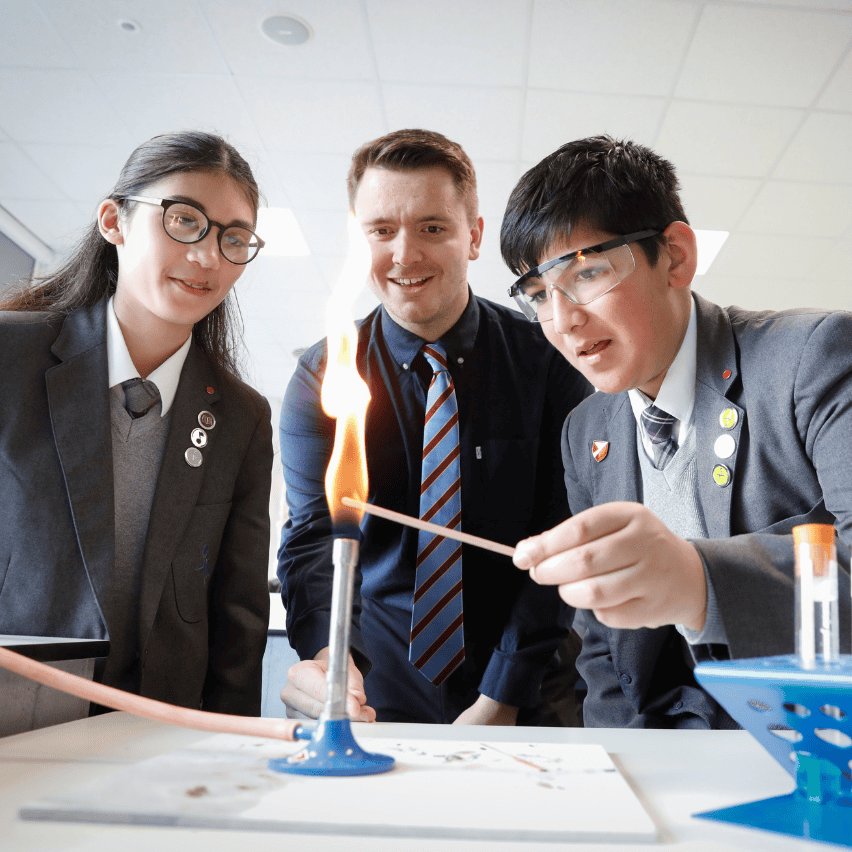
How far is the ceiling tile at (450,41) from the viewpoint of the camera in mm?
3664

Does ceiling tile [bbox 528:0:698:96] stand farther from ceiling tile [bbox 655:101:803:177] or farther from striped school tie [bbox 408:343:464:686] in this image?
striped school tie [bbox 408:343:464:686]

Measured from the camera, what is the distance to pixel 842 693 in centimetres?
62

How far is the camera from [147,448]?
70.8 inches

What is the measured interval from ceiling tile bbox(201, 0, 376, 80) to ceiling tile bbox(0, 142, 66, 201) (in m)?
2.01

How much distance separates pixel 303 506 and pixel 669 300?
A: 1075 mm

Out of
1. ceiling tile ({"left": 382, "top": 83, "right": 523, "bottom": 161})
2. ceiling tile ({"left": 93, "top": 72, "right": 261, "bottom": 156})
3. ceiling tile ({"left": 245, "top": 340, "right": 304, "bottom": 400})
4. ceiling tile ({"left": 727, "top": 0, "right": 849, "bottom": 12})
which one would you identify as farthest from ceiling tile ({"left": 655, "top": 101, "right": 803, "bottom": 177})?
ceiling tile ({"left": 245, "top": 340, "right": 304, "bottom": 400})

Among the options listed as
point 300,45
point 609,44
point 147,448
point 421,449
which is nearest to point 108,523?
point 147,448

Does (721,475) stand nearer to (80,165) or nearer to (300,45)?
(300,45)

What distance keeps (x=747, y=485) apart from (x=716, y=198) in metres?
4.34

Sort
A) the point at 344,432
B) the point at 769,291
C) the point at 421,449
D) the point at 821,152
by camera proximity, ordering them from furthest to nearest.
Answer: the point at 769,291, the point at 821,152, the point at 421,449, the point at 344,432

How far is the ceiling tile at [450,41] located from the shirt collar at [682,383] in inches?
108

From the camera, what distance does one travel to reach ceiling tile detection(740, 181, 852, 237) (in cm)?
505

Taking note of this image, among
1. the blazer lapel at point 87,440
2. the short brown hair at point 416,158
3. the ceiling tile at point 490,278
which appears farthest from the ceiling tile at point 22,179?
the blazer lapel at point 87,440

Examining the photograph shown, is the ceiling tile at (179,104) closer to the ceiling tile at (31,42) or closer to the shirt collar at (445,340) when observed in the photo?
the ceiling tile at (31,42)
